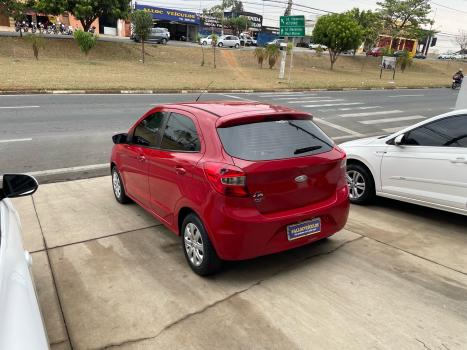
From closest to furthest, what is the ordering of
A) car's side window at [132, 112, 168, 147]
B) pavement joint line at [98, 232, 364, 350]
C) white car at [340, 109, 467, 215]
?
pavement joint line at [98, 232, 364, 350], car's side window at [132, 112, 168, 147], white car at [340, 109, 467, 215]

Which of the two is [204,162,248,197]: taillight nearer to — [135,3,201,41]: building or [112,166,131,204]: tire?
[112,166,131,204]: tire

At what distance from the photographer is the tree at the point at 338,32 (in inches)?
1673

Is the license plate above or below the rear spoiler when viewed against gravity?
below

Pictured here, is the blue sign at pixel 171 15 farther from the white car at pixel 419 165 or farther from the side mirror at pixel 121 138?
the white car at pixel 419 165

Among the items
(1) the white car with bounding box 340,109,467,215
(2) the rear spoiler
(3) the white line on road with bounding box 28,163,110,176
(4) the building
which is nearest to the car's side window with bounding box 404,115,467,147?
(1) the white car with bounding box 340,109,467,215

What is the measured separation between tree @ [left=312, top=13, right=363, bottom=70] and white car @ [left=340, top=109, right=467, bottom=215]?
133 feet

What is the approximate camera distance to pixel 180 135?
407cm

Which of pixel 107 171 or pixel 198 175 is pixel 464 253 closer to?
pixel 198 175

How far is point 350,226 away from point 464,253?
4.12ft

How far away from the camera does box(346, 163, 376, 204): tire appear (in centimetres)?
573

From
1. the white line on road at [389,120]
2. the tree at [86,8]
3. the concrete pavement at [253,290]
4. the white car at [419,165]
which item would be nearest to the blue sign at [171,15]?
the tree at [86,8]

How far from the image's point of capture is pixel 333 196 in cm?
391

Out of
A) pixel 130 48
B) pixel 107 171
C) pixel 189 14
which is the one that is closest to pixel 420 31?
pixel 189 14

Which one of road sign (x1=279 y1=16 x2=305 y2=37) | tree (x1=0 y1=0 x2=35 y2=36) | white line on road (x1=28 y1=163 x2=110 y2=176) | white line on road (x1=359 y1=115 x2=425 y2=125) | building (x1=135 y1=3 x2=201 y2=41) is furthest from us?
building (x1=135 y1=3 x2=201 y2=41)
